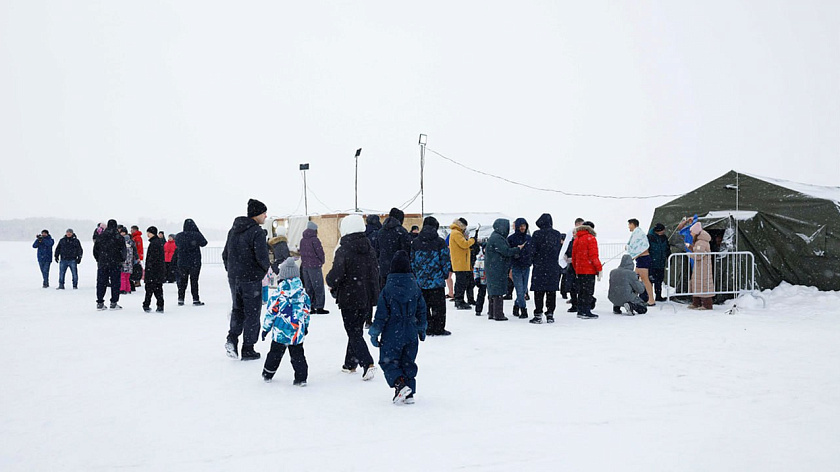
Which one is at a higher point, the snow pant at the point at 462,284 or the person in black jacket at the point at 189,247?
the person in black jacket at the point at 189,247

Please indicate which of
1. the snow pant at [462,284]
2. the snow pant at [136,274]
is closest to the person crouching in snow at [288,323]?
the snow pant at [462,284]

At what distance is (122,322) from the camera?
10125 millimetres

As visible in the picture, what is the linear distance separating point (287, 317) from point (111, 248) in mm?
7299

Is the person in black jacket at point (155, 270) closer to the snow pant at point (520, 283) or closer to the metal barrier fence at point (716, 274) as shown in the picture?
the snow pant at point (520, 283)

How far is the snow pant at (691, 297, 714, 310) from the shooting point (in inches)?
442

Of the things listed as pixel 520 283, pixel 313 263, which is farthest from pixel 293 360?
pixel 520 283

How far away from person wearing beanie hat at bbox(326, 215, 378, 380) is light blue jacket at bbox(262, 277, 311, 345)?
42 cm

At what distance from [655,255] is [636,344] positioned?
475 centimetres

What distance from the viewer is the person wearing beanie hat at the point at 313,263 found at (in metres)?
10.8

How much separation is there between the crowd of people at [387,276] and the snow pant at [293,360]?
0.04 ft

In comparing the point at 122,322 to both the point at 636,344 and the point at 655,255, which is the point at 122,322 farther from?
the point at 655,255

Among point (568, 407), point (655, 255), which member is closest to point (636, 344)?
point (568, 407)

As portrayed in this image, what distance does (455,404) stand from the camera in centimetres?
504

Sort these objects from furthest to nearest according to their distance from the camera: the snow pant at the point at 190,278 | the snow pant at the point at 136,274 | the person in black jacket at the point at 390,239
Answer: the snow pant at the point at 136,274 → the snow pant at the point at 190,278 → the person in black jacket at the point at 390,239
